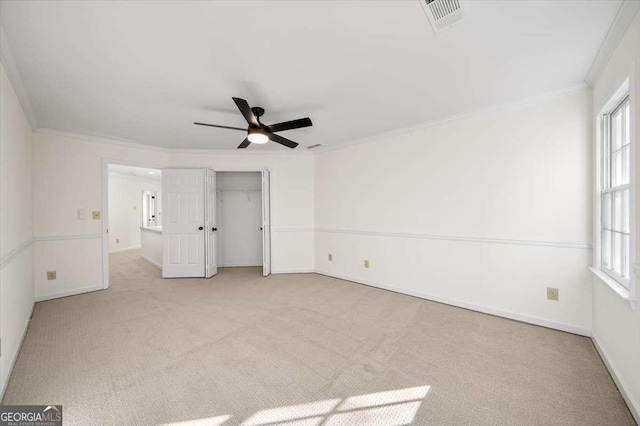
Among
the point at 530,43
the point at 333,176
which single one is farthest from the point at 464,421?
the point at 333,176

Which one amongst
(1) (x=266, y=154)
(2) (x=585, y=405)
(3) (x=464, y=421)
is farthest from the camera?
(1) (x=266, y=154)

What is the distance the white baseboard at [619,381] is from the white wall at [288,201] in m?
3.82

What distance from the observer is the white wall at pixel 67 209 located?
359 centimetres

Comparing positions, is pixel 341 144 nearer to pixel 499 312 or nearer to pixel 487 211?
pixel 487 211

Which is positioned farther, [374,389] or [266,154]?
[266,154]

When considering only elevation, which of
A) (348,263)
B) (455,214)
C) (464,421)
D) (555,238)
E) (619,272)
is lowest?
(464,421)

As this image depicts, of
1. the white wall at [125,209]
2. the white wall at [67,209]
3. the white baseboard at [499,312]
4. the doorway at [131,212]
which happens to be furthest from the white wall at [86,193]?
the white wall at [125,209]

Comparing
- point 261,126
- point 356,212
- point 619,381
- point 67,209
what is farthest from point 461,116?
point 67,209

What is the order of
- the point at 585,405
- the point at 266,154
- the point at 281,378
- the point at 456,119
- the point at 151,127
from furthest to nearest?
the point at 266,154, the point at 151,127, the point at 456,119, the point at 281,378, the point at 585,405

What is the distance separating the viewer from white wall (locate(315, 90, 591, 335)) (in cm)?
255

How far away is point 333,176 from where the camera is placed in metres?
4.74

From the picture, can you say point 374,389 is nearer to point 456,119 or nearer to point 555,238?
point 555,238

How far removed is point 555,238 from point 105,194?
19.6 ft

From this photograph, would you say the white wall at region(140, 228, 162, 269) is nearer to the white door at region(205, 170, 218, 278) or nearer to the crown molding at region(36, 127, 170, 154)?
the white door at region(205, 170, 218, 278)
